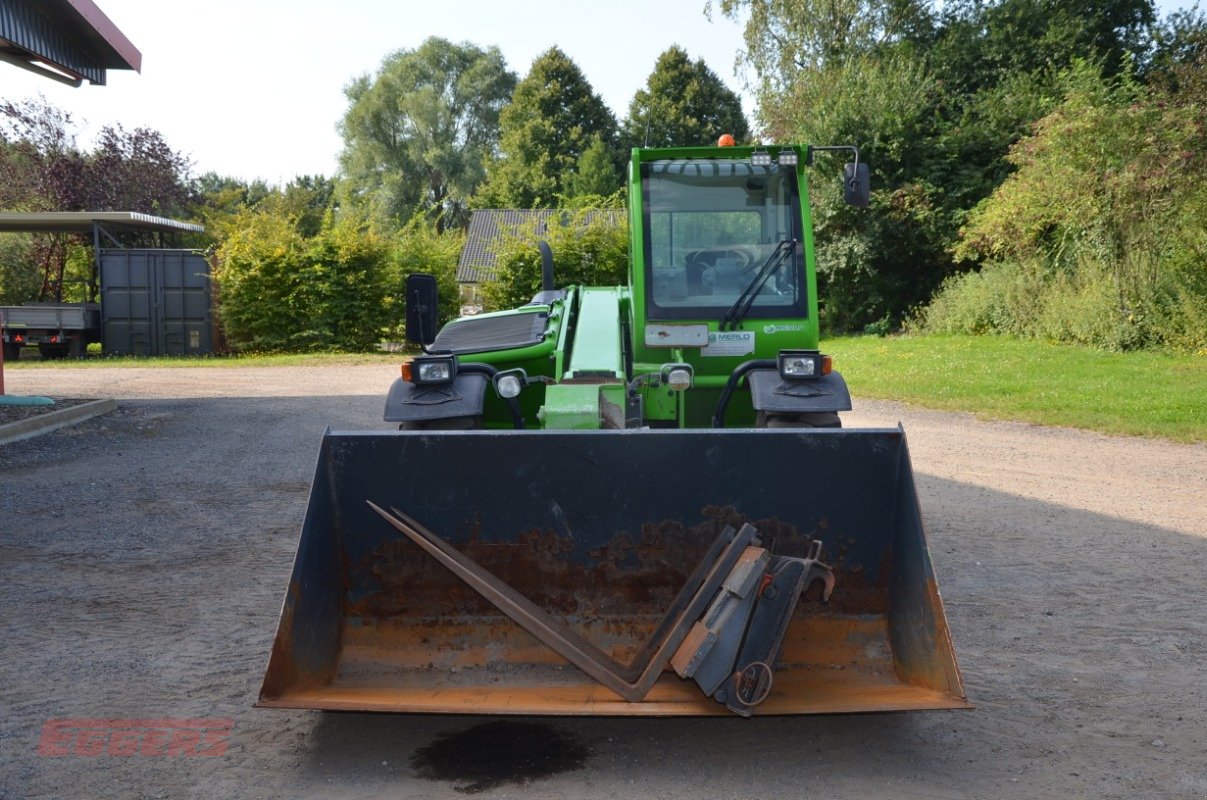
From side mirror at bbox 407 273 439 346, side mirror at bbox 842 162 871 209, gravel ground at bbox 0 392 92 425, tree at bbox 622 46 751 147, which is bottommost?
gravel ground at bbox 0 392 92 425

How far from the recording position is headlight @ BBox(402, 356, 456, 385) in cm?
603

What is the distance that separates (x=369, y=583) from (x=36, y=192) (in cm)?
3486

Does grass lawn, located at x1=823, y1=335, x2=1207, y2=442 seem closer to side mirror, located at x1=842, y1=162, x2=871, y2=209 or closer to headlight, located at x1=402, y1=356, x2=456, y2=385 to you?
side mirror, located at x1=842, y1=162, x2=871, y2=209

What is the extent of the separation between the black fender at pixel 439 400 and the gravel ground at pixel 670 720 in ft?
4.03

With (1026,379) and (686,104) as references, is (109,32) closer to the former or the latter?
(1026,379)

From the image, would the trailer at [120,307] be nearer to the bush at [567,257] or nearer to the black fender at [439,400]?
the bush at [567,257]

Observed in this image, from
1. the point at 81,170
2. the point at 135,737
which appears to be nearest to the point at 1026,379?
the point at 135,737

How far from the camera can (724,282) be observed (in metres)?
7.04

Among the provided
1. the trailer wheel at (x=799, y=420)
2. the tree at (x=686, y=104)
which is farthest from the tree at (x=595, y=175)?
the trailer wheel at (x=799, y=420)

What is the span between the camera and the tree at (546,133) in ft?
180

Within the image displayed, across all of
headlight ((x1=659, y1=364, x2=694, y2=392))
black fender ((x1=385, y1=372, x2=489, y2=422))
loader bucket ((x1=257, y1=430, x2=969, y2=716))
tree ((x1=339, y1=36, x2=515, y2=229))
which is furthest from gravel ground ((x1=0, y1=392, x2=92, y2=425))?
tree ((x1=339, y1=36, x2=515, y2=229))

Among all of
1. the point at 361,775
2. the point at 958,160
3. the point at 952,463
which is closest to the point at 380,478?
the point at 361,775

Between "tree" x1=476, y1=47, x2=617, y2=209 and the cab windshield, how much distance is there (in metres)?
47.0

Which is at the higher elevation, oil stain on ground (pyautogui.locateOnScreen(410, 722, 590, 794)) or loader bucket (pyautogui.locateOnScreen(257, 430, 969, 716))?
loader bucket (pyautogui.locateOnScreen(257, 430, 969, 716))
